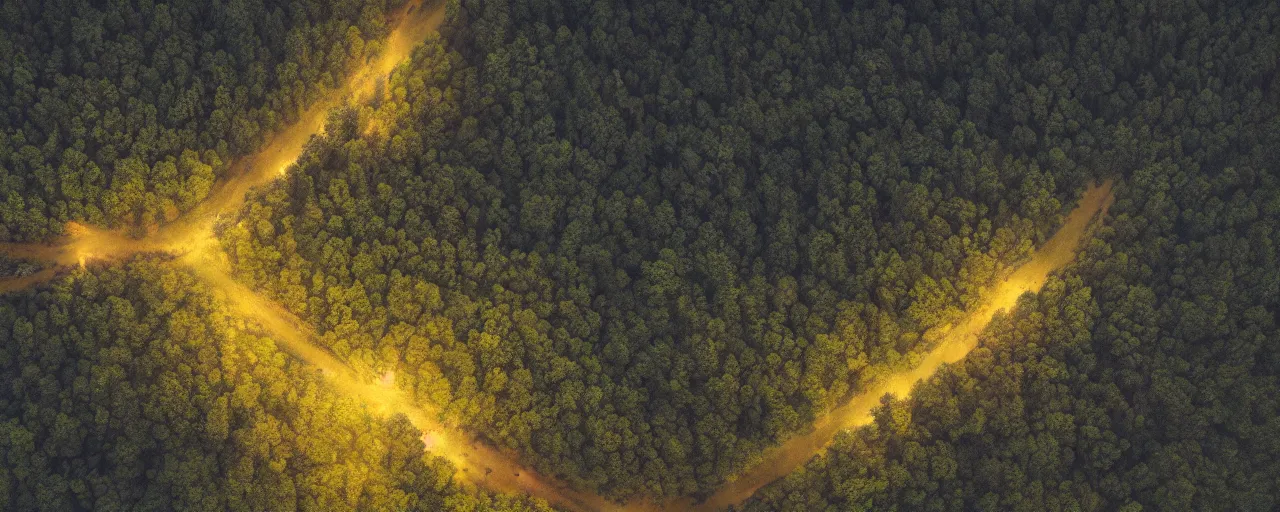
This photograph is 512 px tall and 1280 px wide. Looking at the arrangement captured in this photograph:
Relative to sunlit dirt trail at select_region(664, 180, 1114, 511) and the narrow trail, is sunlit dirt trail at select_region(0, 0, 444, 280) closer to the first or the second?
the narrow trail

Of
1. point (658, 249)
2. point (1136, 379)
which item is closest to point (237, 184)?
point (658, 249)

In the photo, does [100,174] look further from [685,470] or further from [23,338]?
[685,470]

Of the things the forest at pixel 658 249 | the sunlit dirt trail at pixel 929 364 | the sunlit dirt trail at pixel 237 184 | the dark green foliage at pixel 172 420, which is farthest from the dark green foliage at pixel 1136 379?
the sunlit dirt trail at pixel 237 184

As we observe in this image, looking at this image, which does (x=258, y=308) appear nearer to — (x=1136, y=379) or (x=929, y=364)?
(x=929, y=364)

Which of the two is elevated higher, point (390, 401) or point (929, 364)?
point (929, 364)

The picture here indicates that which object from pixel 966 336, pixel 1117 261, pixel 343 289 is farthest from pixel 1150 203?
pixel 343 289

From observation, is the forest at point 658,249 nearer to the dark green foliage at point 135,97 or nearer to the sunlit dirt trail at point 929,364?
the dark green foliage at point 135,97

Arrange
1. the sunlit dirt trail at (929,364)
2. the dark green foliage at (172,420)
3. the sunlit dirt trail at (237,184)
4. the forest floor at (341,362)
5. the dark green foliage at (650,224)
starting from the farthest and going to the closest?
the sunlit dirt trail at (929,364) → the dark green foliage at (650,224) → the forest floor at (341,362) → the sunlit dirt trail at (237,184) → the dark green foliage at (172,420)
